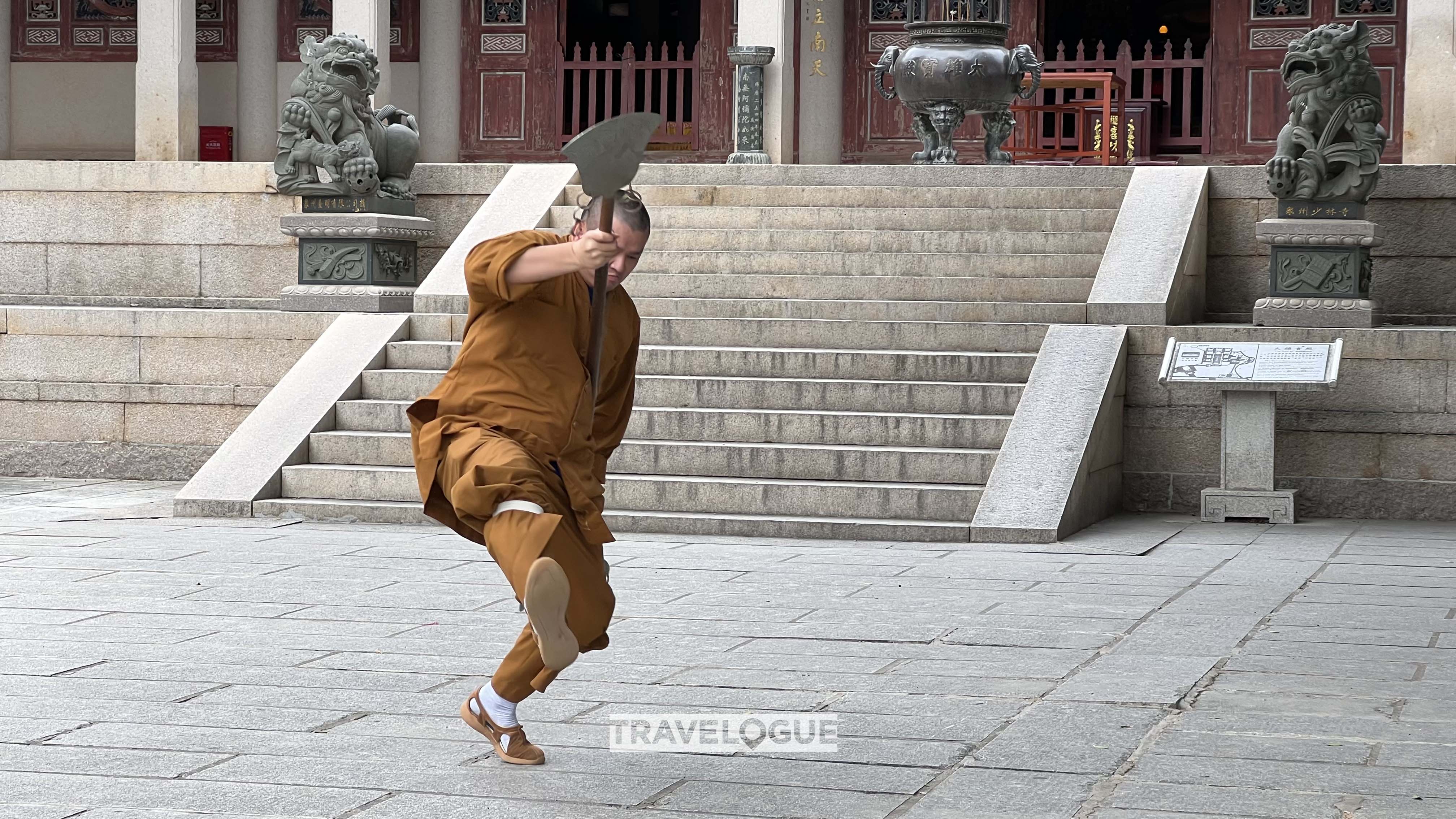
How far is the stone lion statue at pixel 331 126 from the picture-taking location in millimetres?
11141

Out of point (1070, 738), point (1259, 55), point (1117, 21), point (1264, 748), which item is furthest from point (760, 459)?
point (1117, 21)

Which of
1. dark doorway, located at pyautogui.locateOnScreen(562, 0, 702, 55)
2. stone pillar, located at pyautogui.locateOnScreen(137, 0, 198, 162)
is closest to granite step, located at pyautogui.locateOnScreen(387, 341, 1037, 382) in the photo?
stone pillar, located at pyautogui.locateOnScreen(137, 0, 198, 162)

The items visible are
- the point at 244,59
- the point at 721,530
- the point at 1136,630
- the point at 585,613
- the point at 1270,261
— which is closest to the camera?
the point at 585,613

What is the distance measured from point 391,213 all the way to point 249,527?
3281 millimetres

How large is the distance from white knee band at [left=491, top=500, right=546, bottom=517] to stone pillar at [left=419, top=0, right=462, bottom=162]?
49.8 feet

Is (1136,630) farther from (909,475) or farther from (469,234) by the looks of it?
(469,234)

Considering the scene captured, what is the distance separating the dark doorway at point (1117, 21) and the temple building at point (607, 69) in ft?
0.07

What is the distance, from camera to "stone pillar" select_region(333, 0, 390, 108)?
1681cm

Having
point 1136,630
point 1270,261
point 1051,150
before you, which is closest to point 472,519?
point 1136,630

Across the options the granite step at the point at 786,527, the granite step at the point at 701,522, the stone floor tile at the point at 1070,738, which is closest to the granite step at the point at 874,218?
the granite step at the point at 701,522

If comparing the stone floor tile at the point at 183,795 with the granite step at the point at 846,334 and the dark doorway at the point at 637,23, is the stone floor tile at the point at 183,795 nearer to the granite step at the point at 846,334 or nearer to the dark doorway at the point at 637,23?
the granite step at the point at 846,334

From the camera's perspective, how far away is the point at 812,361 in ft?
33.2

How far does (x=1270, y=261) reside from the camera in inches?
413

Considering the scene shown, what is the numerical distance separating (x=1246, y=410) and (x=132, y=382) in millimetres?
6679
